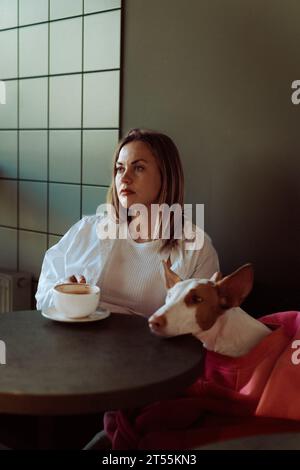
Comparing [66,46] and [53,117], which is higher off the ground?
[66,46]

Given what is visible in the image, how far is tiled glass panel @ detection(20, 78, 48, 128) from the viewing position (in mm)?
2455

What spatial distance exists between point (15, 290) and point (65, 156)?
28.1 inches

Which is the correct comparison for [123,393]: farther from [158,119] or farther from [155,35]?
[155,35]

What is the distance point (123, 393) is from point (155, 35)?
1554 millimetres

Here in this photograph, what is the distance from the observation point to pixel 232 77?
1854 mm

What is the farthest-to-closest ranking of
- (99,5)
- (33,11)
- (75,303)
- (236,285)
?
1. (33,11)
2. (99,5)
3. (75,303)
4. (236,285)

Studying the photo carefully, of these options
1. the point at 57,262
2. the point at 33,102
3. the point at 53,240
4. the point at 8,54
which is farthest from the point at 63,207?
the point at 8,54

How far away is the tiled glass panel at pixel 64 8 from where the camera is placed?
227 cm

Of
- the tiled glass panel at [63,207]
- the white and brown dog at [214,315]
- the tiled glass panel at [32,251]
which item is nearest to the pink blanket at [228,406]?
the white and brown dog at [214,315]

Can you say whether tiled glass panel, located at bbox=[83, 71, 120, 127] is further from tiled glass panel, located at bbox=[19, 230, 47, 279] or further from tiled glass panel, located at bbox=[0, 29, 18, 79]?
tiled glass panel, located at bbox=[19, 230, 47, 279]

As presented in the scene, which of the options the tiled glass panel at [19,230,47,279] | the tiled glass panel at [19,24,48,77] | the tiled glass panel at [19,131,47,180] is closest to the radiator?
the tiled glass panel at [19,230,47,279]

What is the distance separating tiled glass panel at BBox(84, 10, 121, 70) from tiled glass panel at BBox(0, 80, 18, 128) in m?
0.49

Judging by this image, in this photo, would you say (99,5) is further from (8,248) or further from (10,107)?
(8,248)

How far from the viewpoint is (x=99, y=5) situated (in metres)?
2.19
